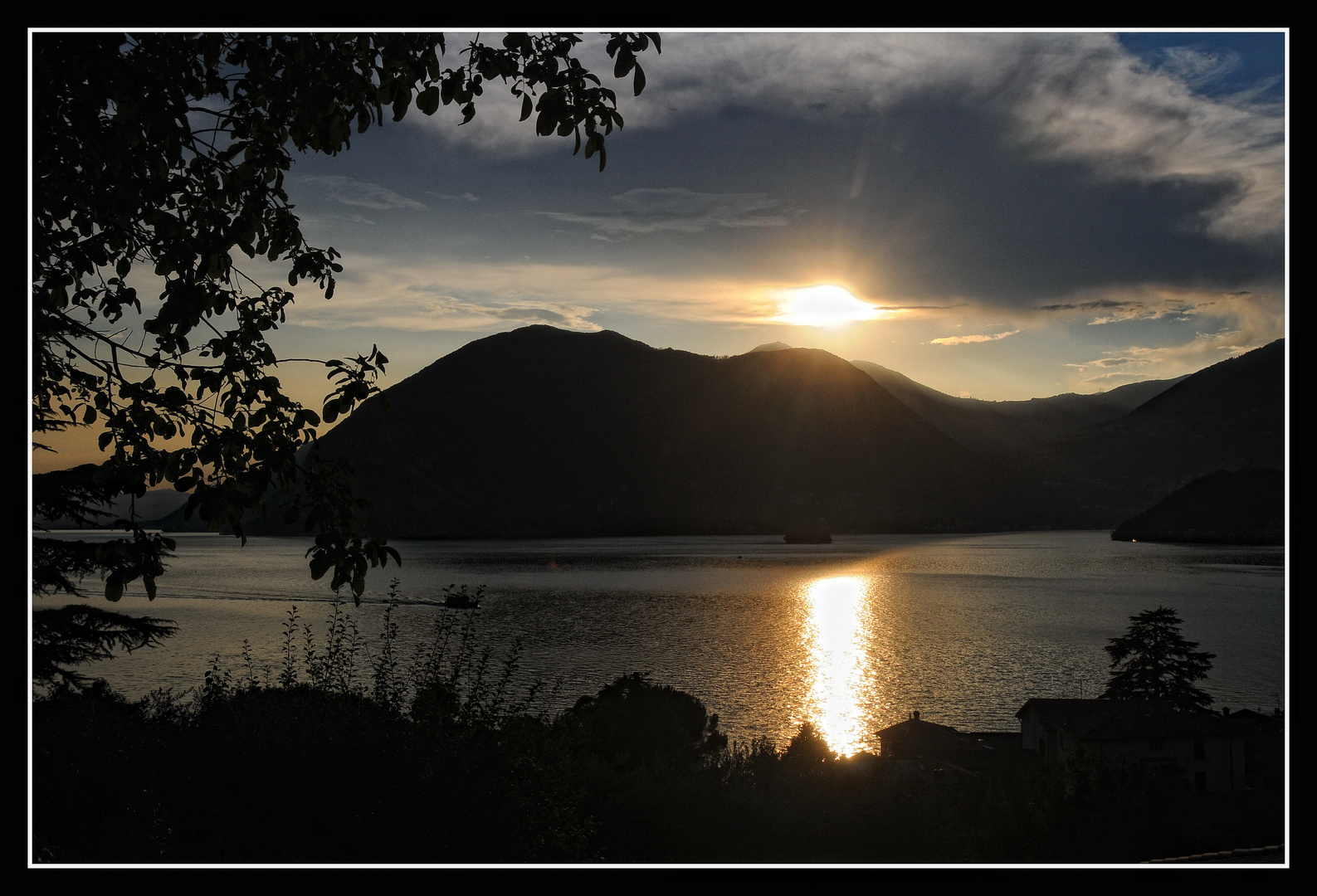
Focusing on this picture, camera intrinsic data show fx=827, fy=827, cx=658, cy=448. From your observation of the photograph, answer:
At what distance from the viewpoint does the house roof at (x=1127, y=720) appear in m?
27.1

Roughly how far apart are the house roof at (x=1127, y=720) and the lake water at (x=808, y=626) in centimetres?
Result: 831

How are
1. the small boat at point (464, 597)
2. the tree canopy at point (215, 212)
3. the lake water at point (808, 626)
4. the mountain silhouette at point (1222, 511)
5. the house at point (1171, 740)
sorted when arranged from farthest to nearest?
the mountain silhouette at point (1222, 511), the lake water at point (808, 626), the house at point (1171, 740), the small boat at point (464, 597), the tree canopy at point (215, 212)

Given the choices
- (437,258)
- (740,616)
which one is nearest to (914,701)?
(740,616)

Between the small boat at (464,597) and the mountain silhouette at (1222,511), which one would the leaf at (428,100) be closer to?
the small boat at (464,597)

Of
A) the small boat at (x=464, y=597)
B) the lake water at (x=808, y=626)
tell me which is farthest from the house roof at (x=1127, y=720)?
the small boat at (x=464, y=597)

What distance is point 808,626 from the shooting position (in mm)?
78438

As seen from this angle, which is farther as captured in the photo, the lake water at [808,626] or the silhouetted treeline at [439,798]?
the lake water at [808,626]

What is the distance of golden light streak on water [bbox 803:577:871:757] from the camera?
41906mm

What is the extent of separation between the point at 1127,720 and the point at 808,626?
49.7 metres

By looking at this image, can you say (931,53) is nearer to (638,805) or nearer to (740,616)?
(638,805)

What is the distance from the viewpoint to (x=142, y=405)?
5258 millimetres

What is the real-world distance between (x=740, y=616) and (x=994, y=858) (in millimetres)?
72136

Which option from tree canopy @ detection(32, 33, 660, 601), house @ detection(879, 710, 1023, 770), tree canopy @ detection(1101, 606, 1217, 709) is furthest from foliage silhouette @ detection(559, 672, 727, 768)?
tree canopy @ detection(1101, 606, 1217, 709)

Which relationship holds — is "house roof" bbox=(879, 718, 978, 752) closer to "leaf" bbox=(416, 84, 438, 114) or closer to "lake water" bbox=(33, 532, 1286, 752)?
"lake water" bbox=(33, 532, 1286, 752)
